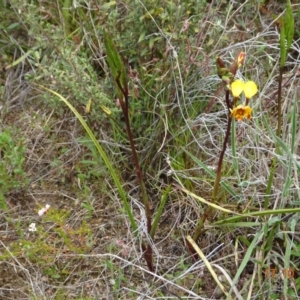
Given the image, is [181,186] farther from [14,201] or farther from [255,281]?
[14,201]

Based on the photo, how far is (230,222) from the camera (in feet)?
4.74

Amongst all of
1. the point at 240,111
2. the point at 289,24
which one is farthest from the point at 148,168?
the point at 289,24

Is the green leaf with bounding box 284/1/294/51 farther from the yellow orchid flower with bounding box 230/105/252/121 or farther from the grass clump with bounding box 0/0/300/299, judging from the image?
the grass clump with bounding box 0/0/300/299

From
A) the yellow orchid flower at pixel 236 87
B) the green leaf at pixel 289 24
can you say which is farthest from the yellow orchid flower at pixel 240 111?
the green leaf at pixel 289 24

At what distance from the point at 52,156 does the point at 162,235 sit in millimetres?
505

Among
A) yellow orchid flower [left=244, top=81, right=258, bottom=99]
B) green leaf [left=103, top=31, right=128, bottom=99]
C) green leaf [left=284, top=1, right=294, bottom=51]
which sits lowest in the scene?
yellow orchid flower [left=244, top=81, right=258, bottom=99]

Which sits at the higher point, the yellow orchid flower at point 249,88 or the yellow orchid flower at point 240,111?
the yellow orchid flower at point 249,88

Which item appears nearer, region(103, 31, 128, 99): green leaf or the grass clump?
region(103, 31, 128, 99): green leaf

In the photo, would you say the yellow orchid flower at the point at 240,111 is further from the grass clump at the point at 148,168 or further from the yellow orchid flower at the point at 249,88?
the grass clump at the point at 148,168

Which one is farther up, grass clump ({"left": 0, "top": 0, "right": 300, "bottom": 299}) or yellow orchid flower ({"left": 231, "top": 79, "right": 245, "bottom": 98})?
yellow orchid flower ({"left": 231, "top": 79, "right": 245, "bottom": 98})

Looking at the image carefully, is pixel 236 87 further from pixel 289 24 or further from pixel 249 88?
pixel 289 24

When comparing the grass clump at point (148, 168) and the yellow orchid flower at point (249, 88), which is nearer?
the yellow orchid flower at point (249, 88)

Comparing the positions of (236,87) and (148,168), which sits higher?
(236,87)

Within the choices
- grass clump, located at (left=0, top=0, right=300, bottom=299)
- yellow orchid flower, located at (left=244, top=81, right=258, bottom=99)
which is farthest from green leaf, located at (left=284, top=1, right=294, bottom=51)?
grass clump, located at (left=0, top=0, right=300, bottom=299)
